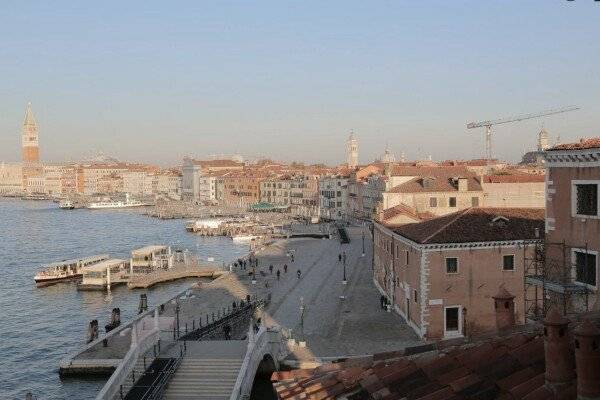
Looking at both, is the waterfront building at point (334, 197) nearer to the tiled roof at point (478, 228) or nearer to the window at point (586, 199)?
the tiled roof at point (478, 228)

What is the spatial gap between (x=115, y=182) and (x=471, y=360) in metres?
191

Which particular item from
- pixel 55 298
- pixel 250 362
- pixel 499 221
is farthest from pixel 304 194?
pixel 250 362

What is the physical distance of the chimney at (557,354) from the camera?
5.95 metres

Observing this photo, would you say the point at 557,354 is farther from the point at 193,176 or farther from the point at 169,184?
the point at 169,184

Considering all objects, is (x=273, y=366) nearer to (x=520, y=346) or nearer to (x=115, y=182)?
(x=520, y=346)

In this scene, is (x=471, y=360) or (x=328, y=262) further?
(x=328, y=262)

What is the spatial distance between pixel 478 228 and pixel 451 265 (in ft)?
5.21

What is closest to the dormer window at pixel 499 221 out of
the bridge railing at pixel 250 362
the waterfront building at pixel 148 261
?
the bridge railing at pixel 250 362

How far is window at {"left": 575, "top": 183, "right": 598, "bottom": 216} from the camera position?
1402cm

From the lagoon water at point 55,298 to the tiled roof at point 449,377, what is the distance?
51.4 feet

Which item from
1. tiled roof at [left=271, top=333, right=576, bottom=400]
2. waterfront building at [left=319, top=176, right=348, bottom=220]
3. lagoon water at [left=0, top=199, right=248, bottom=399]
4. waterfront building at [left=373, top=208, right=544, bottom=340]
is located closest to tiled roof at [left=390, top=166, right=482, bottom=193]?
lagoon water at [left=0, top=199, right=248, bottom=399]

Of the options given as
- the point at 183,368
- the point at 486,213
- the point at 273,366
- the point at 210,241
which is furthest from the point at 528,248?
the point at 210,241

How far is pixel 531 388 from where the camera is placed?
609 centimetres

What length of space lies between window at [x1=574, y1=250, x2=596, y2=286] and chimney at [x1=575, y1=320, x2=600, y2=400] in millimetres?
9229
